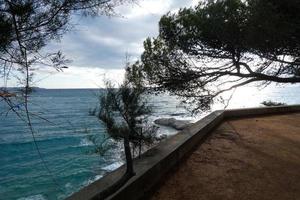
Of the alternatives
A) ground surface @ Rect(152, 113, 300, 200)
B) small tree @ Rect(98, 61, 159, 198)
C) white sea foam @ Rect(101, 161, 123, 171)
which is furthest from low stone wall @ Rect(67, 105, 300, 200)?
white sea foam @ Rect(101, 161, 123, 171)

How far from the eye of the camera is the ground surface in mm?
5023

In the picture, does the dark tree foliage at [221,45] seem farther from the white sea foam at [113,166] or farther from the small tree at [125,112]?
the white sea foam at [113,166]

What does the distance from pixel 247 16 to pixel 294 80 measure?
1.78 m

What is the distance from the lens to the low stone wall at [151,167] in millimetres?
3994

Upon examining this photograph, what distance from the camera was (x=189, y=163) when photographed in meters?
6.29

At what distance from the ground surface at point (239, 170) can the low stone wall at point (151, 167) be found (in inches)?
6.3

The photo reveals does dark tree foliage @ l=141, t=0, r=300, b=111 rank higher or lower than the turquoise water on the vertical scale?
higher

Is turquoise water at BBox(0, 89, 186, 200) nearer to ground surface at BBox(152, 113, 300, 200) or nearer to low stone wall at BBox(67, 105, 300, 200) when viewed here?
ground surface at BBox(152, 113, 300, 200)

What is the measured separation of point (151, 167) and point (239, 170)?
1.88 m

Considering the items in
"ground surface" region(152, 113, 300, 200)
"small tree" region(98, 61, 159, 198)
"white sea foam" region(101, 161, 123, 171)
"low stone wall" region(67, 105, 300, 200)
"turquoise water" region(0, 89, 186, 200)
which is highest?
"small tree" region(98, 61, 159, 198)

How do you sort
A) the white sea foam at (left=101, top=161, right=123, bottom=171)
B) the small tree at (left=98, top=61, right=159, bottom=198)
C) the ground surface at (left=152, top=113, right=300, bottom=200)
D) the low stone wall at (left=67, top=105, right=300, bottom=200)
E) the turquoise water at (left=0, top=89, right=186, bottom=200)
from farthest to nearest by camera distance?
the white sea foam at (left=101, top=161, right=123, bottom=171) < the turquoise water at (left=0, top=89, right=186, bottom=200) < the small tree at (left=98, top=61, right=159, bottom=198) < the ground surface at (left=152, top=113, right=300, bottom=200) < the low stone wall at (left=67, top=105, right=300, bottom=200)

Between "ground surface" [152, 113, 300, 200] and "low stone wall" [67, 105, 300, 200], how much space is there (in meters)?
0.16

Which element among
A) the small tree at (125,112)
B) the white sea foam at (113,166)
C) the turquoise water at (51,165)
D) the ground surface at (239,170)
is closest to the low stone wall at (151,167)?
the ground surface at (239,170)

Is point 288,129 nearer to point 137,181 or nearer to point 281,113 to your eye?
point 281,113
